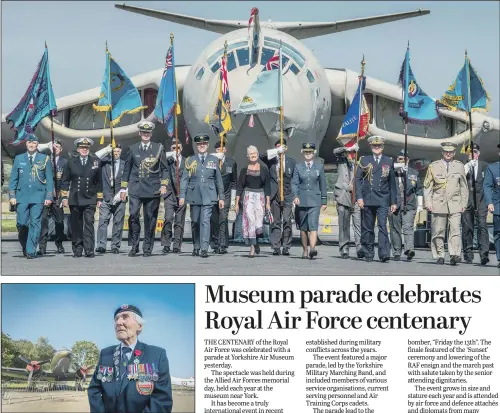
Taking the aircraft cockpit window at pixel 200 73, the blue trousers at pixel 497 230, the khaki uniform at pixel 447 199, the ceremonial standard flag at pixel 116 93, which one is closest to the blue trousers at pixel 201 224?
the ceremonial standard flag at pixel 116 93

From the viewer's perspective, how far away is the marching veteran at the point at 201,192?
15.4 metres

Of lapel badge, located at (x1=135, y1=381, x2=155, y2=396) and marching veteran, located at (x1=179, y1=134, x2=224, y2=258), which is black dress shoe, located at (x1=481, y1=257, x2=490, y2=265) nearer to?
marching veteran, located at (x1=179, y1=134, x2=224, y2=258)

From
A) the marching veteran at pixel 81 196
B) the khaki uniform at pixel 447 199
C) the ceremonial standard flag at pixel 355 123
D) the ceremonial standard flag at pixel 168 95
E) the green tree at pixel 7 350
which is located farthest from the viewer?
the ceremonial standard flag at pixel 168 95

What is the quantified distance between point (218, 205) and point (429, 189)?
3171mm

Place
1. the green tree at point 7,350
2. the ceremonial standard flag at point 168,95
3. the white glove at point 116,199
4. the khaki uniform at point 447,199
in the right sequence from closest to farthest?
the green tree at point 7,350 → the khaki uniform at point 447,199 → the ceremonial standard flag at point 168,95 → the white glove at point 116,199

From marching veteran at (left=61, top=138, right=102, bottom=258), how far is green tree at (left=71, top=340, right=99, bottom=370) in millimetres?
5162

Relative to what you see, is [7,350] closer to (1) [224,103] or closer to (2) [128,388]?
(2) [128,388]

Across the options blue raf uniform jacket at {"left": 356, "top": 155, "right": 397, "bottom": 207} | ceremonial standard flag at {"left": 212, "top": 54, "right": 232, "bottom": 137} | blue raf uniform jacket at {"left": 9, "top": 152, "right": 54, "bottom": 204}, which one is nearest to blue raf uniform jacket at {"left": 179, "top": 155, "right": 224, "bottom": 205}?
ceremonial standard flag at {"left": 212, "top": 54, "right": 232, "bottom": 137}

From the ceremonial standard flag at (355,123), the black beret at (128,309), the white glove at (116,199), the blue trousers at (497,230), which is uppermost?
the ceremonial standard flag at (355,123)

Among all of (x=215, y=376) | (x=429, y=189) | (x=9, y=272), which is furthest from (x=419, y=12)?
(x=215, y=376)

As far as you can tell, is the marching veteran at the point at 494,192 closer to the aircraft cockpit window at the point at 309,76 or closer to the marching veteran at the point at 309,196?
the marching veteran at the point at 309,196

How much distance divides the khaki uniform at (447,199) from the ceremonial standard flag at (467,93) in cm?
148

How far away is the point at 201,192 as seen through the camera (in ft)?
50.5

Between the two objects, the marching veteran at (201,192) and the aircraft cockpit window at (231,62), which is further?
the aircraft cockpit window at (231,62)
